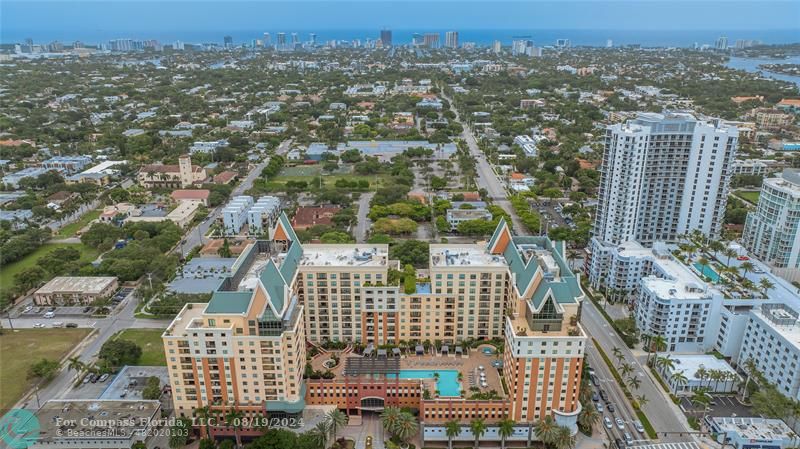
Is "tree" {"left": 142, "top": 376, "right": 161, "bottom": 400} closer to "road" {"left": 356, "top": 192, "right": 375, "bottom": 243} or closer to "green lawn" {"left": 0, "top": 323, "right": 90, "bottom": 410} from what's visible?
"green lawn" {"left": 0, "top": 323, "right": 90, "bottom": 410}

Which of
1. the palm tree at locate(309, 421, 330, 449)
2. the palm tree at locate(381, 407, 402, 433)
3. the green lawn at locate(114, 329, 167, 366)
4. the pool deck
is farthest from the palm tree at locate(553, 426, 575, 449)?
the green lawn at locate(114, 329, 167, 366)

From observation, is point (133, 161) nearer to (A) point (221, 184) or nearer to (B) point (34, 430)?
(A) point (221, 184)

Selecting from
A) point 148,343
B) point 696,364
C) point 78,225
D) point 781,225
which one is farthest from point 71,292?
point 781,225

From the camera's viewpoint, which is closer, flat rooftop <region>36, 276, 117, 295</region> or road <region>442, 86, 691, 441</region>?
road <region>442, 86, 691, 441</region>

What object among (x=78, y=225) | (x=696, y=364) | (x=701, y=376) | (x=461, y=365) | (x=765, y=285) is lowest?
(x=78, y=225)

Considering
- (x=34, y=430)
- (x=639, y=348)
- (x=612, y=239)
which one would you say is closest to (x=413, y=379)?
(x=639, y=348)

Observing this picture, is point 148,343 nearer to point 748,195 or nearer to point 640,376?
point 640,376
